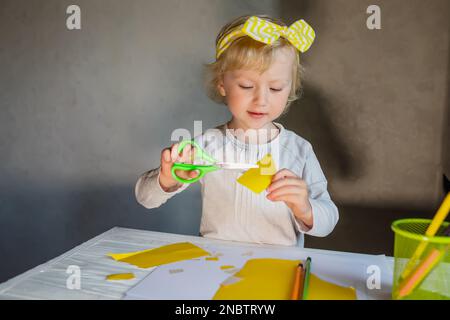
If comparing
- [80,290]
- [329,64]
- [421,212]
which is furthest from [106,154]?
[421,212]

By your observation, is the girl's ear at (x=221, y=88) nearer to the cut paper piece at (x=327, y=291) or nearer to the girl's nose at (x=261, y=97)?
A: the girl's nose at (x=261, y=97)

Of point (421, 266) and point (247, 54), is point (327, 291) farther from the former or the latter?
point (247, 54)

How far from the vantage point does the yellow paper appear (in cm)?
61

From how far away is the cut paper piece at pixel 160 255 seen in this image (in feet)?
2.40

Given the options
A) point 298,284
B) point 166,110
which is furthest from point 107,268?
point 166,110

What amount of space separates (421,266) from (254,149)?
2.02ft

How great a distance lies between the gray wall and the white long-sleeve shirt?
8.7 inches

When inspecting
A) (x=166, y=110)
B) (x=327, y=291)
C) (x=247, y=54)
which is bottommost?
(x=327, y=291)

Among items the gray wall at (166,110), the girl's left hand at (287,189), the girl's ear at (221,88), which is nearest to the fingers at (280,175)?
the girl's left hand at (287,189)

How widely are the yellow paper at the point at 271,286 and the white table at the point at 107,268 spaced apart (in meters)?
0.05

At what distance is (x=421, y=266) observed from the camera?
532mm
